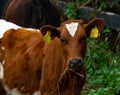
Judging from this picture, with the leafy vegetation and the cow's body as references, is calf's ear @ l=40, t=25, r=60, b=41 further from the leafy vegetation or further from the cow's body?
the leafy vegetation

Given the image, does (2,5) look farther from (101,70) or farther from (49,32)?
(49,32)

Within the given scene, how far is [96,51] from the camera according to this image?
10.8 metres

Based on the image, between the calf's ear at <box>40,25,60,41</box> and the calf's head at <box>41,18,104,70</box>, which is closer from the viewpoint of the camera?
the calf's head at <box>41,18,104,70</box>

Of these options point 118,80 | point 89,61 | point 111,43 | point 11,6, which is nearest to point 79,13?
point 111,43

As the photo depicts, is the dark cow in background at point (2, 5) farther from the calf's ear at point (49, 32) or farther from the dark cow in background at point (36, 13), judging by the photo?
the calf's ear at point (49, 32)

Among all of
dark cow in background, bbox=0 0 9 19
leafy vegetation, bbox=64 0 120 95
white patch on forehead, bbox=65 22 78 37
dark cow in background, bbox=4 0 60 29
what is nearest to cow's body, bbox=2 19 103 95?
→ white patch on forehead, bbox=65 22 78 37

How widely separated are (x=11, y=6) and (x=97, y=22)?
2762 millimetres

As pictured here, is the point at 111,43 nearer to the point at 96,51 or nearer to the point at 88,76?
the point at 96,51

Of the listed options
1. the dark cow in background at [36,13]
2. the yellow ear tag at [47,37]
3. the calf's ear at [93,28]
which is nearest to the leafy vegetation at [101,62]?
the dark cow in background at [36,13]

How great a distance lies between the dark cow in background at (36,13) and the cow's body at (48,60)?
37.3 inches

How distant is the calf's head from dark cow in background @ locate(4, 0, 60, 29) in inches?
64.5

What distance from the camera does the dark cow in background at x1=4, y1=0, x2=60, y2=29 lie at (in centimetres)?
878

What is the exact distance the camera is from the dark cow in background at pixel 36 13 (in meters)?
8.78

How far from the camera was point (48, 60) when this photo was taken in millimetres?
7223
